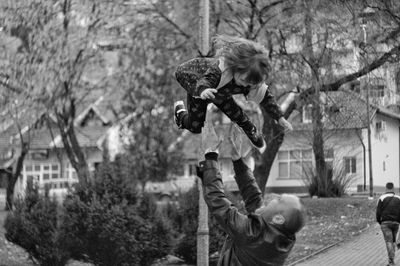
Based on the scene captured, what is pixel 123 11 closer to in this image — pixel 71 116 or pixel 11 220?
pixel 71 116

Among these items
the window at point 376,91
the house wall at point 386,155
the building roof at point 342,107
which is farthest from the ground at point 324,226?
the house wall at point 386,155

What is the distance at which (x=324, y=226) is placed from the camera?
23422mm

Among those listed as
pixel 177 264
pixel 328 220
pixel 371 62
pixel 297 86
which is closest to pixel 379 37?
pixel 371 62

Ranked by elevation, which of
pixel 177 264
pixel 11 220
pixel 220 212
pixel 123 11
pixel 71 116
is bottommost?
pixel 177 264

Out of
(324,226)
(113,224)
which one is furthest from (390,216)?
(324,226)

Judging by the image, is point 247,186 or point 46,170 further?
point 46,170

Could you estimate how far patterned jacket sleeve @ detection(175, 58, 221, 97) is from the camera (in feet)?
14.1

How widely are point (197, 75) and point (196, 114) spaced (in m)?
0.31

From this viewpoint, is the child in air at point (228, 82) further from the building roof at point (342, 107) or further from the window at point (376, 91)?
the building roof at point (342, 107)

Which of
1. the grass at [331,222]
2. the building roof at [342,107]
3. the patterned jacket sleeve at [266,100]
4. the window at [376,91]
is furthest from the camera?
the grass at [331,222]

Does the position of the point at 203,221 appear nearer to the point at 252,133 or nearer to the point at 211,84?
the point at 252,133

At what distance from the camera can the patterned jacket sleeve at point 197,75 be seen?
14.1 feet

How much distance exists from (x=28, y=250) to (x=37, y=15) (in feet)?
23.8

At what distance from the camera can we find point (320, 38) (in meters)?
14.8
